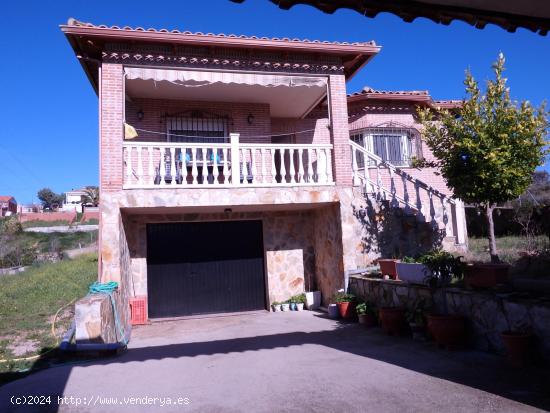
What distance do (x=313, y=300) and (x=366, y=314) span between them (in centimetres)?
262

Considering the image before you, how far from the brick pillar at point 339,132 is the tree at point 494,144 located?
2.46 metres

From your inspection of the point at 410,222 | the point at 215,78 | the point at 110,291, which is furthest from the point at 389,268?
the point at 215,78

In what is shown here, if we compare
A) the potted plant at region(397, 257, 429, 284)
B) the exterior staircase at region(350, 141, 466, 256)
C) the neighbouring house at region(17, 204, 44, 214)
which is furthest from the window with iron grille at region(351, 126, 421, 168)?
the neighbouring house at region(17, 204, 44, 214)

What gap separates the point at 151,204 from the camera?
349 inches

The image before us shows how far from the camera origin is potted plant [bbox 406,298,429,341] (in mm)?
6762

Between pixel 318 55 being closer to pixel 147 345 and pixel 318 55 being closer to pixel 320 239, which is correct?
pixel 320 239

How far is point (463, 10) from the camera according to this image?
9.66 ft

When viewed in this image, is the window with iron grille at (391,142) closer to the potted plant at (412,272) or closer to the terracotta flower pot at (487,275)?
the potted plant at (412,272)

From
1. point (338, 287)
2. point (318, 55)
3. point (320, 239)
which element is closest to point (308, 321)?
point (338, 287)

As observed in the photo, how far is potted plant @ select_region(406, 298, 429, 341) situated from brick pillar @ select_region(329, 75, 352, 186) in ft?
12.3

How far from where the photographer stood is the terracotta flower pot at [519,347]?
5.02m

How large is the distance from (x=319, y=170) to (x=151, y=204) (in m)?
4.00

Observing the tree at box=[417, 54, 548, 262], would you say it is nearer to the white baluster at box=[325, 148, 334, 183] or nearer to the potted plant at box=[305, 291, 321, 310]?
the white baluster at box=[325, 148, 334, 183]

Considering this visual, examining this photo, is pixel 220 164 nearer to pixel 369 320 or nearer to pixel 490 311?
pixel 369 320
